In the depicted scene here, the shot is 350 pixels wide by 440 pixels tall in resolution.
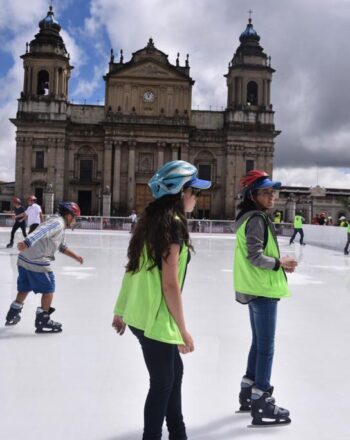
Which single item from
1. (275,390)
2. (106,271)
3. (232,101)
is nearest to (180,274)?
(275,390)

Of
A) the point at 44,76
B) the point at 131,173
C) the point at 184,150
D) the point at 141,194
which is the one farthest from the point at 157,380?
the point at 44,76

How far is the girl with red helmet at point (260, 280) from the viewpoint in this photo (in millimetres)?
3248

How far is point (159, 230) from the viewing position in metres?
2.47

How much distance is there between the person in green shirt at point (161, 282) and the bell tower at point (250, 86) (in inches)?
1823

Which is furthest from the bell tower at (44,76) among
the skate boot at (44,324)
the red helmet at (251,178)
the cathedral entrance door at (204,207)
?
the red helmet at (251,178)

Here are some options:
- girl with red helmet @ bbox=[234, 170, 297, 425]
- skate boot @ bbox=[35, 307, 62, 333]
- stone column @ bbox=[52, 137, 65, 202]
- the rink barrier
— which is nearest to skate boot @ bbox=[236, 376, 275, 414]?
girl with red helmet @ bbox=[234, 170, 297, 425]

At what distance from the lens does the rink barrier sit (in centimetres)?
3098

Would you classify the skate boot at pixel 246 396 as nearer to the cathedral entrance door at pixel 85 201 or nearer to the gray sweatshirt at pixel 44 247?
the gray sweatshirt at pixel 44 247

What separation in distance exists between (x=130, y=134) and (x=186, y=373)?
44.0 m

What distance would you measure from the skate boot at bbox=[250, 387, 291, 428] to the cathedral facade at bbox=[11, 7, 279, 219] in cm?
4296

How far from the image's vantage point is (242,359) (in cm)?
457

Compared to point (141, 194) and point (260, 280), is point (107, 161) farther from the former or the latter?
point (260, 280)

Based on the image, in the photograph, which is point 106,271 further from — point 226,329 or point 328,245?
point 328,245

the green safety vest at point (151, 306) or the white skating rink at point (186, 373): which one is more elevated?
the green safety vest at point (151, 306)
